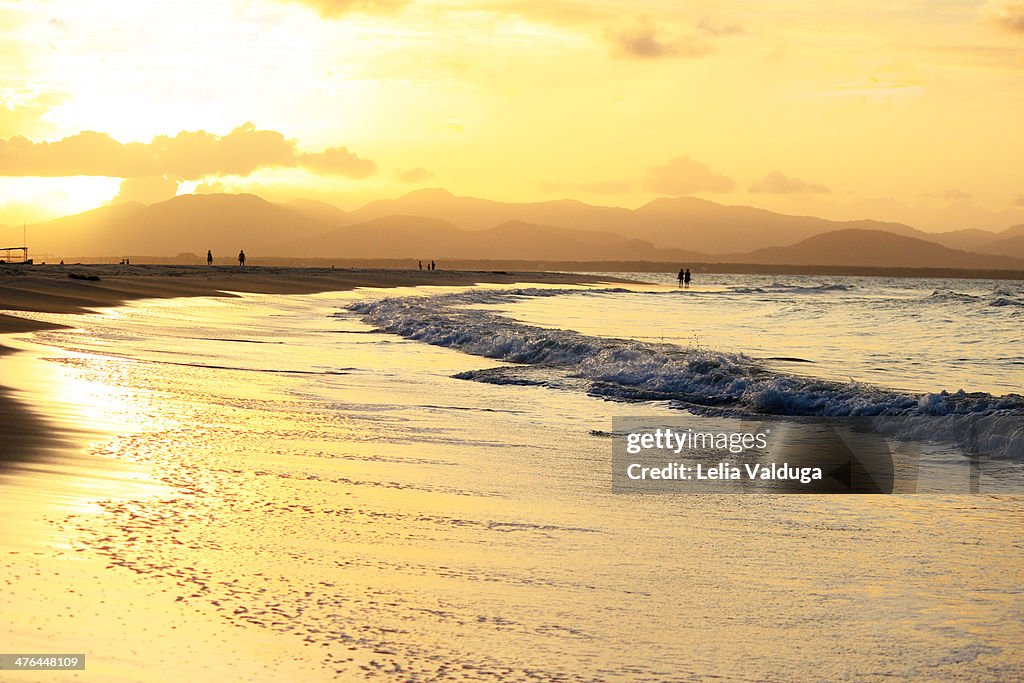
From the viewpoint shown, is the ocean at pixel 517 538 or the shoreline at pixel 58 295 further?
the shoreline at pixel 58 295

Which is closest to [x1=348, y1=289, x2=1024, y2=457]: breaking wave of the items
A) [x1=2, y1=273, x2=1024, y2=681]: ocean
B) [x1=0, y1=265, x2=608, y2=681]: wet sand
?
[x1=2, y1=273, x2=1024, y2=681]: ocean

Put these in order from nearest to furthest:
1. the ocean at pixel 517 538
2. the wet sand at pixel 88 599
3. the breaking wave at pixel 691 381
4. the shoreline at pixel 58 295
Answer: the wet sand at pixel 88 599, the ocean at pixel 517 538, the shoreline at pixel 58 295, the breaking wave at pixel 691 381

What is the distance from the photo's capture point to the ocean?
210 inches

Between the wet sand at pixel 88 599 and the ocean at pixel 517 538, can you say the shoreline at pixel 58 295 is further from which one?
the ocean at pixel 517 538

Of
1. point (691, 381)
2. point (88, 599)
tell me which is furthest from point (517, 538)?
point (691, 381)

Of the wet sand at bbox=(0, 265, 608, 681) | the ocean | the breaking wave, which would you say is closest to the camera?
the wet sand at bbox=(0, 265, 608, 681)

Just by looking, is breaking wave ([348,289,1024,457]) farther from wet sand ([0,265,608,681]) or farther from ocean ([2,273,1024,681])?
wet sand ([0,265,608,681])

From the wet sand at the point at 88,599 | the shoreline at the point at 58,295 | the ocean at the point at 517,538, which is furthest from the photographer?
the shoreline at the point at 58,295

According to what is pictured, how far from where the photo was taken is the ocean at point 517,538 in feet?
17.5

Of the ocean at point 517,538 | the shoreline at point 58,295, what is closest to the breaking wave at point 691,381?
the ocean at point 517,538

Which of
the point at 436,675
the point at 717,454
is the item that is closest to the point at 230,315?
the point at 717,454

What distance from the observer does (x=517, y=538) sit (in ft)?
24.6

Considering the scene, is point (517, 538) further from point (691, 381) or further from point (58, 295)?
point (58, 295)

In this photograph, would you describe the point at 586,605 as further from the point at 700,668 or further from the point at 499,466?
the point at 499,466
